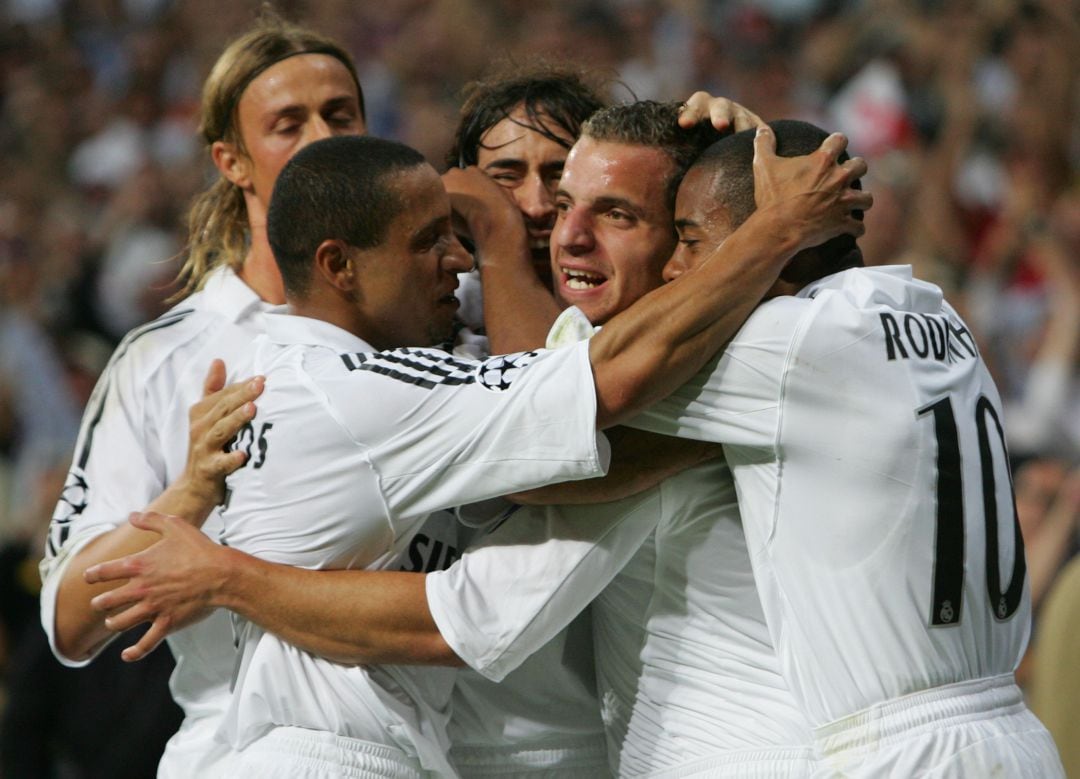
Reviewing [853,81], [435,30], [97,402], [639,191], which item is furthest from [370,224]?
[435,30]

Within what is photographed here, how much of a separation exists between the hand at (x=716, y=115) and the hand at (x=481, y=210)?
1.87ft

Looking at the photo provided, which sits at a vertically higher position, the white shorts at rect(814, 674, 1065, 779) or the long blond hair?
the long blond hair

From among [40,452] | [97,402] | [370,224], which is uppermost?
[370,224]

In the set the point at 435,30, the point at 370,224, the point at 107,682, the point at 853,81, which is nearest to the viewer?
the point at 370,224

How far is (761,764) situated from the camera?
3.42m

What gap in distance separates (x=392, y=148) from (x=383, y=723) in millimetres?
1407

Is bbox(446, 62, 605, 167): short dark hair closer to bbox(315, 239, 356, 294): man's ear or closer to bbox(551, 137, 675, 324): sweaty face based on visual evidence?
bbox(551, 137, 675, 324): sweaty face

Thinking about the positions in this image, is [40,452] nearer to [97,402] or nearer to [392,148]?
[97,402]

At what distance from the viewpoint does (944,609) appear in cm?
324

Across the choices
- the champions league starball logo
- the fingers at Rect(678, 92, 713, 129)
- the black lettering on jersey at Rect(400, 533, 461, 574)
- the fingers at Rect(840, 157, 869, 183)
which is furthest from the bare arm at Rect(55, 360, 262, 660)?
the fingers at Rect(840, 157, 869, 183)

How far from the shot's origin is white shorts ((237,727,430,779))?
3367 millimetres

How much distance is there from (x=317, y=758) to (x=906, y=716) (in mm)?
1305

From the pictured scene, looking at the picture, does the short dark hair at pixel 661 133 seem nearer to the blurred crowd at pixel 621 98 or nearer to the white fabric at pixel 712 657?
the white fabric at pixel 712 657

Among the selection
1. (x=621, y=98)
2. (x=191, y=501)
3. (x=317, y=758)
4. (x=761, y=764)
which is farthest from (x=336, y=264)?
(x=621, y=98)
